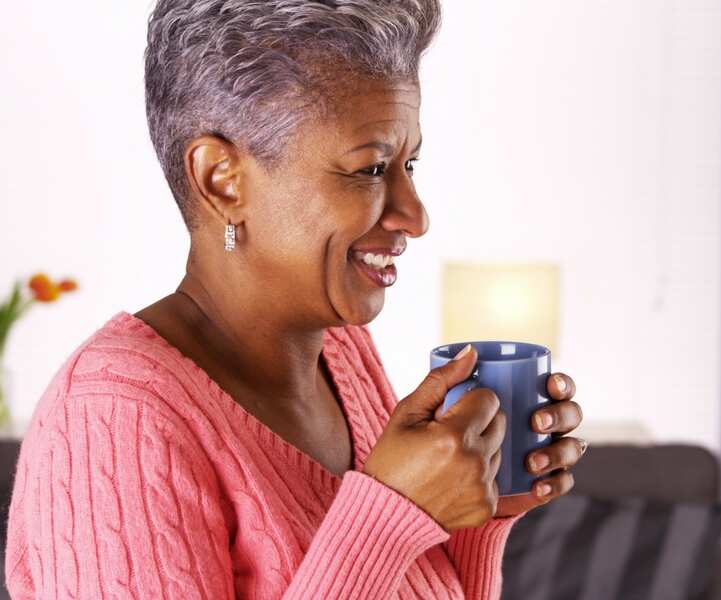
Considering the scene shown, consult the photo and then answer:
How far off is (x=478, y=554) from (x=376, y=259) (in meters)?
0.39

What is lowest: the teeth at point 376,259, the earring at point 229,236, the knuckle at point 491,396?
the knuckle at point 491,396

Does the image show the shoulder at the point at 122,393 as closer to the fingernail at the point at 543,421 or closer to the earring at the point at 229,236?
the earring at the point at 229,236

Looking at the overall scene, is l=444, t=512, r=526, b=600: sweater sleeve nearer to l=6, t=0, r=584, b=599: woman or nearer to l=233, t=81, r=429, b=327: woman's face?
l=6, t=0, r=584, b=599: woman

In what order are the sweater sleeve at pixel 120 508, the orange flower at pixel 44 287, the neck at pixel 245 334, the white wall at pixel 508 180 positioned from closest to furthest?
1. the sweater sleeve at pixel 120 508
2. the neck at pixel 245 334
3. the orange flower at pixel 44 287
4. the white wall at pixel 508 180

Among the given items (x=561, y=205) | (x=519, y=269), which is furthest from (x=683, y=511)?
(x=561, y=205)

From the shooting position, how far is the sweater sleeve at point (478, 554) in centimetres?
117

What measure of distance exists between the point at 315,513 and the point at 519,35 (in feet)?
10.2

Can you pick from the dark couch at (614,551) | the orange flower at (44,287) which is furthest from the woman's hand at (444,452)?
the orange flower at (44,287)

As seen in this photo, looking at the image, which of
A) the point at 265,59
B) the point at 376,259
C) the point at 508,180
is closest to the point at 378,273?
the point at 376,259

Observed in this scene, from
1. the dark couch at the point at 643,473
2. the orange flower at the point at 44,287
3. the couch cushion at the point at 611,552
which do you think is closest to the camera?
the couch cushion at the point at 611,552

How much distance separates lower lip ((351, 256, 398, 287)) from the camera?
0.99 meters

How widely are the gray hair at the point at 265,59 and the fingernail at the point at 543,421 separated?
13.5 inches

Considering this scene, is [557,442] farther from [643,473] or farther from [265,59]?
[643,473]

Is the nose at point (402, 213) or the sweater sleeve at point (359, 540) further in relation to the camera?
the nose at point (402, 213)
